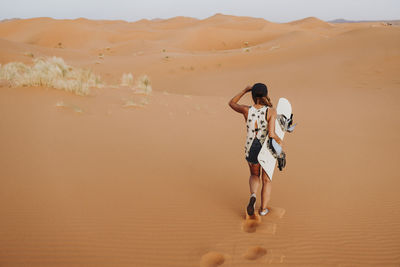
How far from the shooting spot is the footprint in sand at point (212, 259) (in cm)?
258

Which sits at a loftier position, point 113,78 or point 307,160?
point 113,78

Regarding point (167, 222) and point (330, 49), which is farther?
point (330, 49)

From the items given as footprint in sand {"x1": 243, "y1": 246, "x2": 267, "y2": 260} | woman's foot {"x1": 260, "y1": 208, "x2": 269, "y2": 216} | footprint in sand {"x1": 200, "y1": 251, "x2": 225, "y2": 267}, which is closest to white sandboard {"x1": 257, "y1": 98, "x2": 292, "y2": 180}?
woman's foot {"x1": 260, "y1": 208, "x2": 269, "y2": 216}

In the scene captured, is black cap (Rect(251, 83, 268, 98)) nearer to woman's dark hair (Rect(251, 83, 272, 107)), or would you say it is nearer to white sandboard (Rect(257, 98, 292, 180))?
woman's dark hair (Rect(251, 83, 272, 107))

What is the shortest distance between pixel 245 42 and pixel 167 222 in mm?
42334

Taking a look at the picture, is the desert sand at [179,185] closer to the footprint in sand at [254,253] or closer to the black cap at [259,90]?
the footprint in sand at [254,253]

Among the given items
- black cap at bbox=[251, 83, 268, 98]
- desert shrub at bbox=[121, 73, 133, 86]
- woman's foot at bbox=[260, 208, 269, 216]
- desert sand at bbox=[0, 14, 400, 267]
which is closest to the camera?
desert sand at bbox=[0, 14, 400, 267]

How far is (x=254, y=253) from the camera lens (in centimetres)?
272

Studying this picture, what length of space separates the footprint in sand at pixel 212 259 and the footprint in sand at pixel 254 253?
0.23m

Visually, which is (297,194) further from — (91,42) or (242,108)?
(91,42)

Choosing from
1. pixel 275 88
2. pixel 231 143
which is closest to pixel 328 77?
pixel 275 88

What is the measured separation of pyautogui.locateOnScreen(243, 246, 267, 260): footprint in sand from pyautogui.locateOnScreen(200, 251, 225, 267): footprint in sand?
9.2 inches

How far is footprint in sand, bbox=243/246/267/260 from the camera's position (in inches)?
105

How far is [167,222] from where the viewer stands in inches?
125
